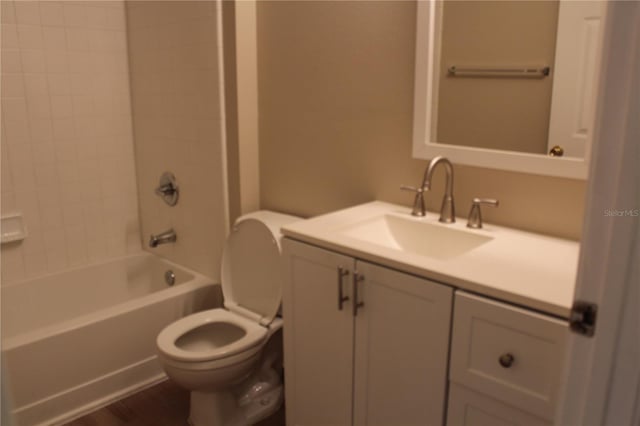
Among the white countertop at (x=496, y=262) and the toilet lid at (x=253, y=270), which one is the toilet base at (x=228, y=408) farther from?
the white countertop at (x=496, y=262)

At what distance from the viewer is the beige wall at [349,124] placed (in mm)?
1779

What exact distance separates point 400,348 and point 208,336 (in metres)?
1.04

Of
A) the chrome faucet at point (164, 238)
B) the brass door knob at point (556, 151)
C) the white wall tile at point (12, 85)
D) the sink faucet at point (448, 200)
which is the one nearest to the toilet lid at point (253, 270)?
the chrome faucet at point (164, 238)

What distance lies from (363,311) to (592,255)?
2.86ft

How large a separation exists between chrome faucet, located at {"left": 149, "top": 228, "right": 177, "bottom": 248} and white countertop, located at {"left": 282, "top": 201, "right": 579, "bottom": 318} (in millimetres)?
1210

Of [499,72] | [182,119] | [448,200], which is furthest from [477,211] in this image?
[182,119]

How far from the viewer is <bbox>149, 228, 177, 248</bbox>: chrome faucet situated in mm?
2770

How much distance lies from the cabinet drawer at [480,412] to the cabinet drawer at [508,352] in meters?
0.02

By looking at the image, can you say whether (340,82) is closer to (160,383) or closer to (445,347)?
(445,347)

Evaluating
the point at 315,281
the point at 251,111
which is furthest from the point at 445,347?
the point at 251,111

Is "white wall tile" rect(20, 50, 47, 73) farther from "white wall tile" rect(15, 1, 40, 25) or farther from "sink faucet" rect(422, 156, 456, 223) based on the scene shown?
"sink faucet" rect(422, 156, 456, 223)

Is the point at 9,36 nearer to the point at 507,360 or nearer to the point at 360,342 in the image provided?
the point at 360,342

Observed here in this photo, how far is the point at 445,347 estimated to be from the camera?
143cm

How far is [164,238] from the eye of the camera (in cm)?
280
